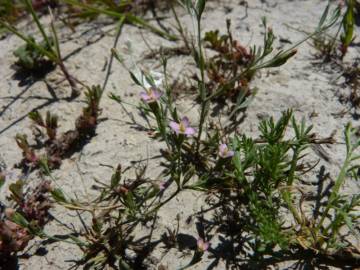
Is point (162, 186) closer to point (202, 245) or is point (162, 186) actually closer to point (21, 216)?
point (202, 245)

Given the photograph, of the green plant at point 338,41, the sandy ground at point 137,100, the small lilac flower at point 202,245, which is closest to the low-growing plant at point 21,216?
the sandy ground at point 137,100

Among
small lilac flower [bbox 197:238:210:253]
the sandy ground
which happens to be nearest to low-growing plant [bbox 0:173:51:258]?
the sandy ground

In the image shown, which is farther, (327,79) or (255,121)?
(327,79)

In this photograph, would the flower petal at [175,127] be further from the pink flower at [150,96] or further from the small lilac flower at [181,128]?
the pink flower at [150,96]

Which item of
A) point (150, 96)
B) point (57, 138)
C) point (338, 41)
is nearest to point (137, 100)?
point (57, 138)

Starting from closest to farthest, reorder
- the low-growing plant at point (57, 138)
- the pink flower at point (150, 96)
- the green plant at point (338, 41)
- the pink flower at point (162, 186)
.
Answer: the pink flower at point (150, 96) → the pink flower at point (162, 186) → the low-growing plant at point (57, 138) → the green plant at point (338, 41)

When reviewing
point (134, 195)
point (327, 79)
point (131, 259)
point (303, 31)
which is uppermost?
point (303, 31)

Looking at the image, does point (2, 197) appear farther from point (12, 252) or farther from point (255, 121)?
point (255, 121)

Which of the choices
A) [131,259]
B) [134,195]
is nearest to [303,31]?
[134,195]

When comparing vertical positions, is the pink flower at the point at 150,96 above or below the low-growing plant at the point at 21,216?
above
